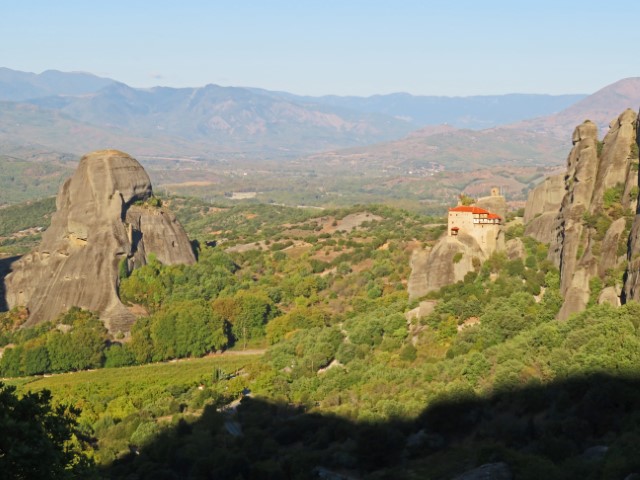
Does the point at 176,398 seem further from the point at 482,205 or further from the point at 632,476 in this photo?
the point at 632,476

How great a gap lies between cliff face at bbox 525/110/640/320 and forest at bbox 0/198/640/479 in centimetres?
212

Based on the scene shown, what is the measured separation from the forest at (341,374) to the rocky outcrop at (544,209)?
1.72 meters

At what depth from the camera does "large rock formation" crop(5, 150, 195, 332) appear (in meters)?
94.8

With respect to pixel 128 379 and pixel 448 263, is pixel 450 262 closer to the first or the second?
pixel 448 263

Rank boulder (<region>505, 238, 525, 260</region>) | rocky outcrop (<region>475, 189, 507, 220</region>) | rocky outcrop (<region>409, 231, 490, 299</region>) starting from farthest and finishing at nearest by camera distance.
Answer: rocky outcrop (<region>475, 189, 507, 220</region>) < rocky outcrop (<region>409, 231, 490, 299</region>) < boulder (<region>505, 238, 525, 260</region>)

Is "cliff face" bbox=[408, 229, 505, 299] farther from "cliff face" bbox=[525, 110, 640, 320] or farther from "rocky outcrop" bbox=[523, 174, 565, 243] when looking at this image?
"cliff face" bbox=[525, 110, 640, 320]

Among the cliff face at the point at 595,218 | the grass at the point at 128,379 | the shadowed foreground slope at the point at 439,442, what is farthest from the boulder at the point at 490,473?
the grass at the point at 128,379

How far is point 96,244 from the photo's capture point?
97812 millimetres

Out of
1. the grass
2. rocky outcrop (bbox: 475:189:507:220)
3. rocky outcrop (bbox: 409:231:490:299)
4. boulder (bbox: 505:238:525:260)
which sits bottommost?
the grass

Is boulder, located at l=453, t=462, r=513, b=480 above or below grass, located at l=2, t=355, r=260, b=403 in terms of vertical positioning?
above

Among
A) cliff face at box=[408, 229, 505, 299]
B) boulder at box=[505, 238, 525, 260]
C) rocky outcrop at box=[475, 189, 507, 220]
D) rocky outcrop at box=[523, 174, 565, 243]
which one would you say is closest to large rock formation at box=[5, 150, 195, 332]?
cliff face at box=[408, 229, 505, 299]

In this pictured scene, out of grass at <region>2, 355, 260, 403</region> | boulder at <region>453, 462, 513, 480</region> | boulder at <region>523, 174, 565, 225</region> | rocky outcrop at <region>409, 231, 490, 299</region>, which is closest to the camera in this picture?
boulder at <region>453, 462, 513, 480</region>

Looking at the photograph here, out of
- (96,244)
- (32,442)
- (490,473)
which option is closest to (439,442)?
(490,473)

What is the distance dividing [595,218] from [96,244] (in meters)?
53.8
